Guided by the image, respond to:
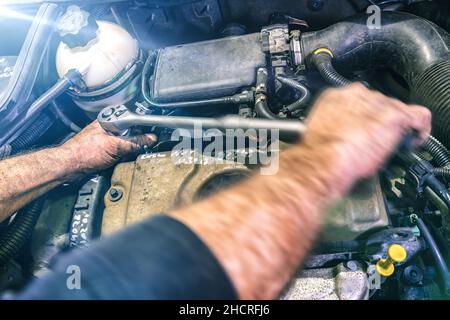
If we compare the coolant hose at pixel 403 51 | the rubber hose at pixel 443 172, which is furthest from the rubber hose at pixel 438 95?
the rubber hose at pixel 443 172

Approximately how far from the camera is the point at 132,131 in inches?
64.7

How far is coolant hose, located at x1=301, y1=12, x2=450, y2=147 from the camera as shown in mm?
1345

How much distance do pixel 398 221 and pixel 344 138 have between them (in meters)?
0.69

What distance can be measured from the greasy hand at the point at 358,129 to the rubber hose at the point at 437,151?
0.29 m

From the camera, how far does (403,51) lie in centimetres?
148

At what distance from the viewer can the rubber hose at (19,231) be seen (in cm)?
159

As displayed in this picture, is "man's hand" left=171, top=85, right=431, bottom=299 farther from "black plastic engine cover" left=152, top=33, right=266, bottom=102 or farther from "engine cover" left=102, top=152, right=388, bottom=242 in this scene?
"black plastic engine cover" left=152, top=33, right=266, bottom=102

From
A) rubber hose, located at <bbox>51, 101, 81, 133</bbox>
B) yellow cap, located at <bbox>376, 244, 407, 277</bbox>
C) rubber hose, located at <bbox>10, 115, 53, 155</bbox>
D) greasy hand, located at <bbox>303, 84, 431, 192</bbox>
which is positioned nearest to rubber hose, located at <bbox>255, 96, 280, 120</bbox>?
greasy hand, located at <bbox>303, 84, 431, 192</bbox>

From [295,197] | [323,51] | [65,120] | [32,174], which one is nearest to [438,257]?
[295,197]

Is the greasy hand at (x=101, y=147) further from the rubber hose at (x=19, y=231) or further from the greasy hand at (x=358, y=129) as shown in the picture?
the greasy hand at (x=358, y=129)

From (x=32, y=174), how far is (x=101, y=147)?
0.36m
